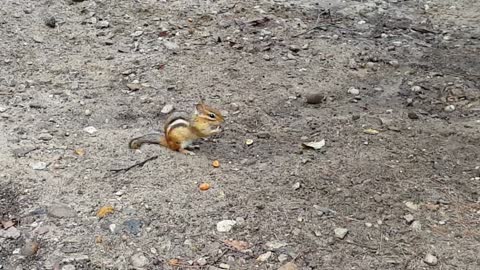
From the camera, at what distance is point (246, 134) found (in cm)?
464

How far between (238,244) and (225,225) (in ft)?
0.49

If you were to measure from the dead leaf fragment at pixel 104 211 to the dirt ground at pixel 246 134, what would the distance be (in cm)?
3

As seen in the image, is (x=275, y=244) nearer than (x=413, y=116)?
Yes

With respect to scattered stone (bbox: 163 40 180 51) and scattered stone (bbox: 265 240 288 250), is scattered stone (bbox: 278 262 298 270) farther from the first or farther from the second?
scattered stone (bbox: 163 40 180 51)

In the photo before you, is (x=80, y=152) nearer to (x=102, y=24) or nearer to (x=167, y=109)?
(x=167, y=109)

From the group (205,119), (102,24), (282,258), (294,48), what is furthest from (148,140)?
(102,24)

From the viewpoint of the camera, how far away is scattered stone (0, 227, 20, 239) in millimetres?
3670

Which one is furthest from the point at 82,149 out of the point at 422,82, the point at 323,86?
the point at 422,82

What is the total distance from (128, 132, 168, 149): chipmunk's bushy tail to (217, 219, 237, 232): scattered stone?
83 centimetres

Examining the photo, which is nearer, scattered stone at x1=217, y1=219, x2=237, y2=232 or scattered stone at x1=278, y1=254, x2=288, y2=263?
scattered stone at x1=278, y1=254, x2=288, y2=263

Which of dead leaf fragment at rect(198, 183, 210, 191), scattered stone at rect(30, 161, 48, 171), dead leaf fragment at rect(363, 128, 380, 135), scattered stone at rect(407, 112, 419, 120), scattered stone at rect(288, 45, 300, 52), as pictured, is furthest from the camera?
scattered stone at rect(288, 45, 300, 52)

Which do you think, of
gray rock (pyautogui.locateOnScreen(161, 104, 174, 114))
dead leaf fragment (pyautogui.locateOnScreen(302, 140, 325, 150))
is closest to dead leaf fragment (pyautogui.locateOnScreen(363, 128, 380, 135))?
dead leaf fragment (pyautogui.locateOnScreen(302, 140, 325, 150))

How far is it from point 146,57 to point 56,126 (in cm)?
124

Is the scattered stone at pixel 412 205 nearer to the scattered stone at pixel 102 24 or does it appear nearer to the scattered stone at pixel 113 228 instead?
the scattered stone at pixel 113 228
